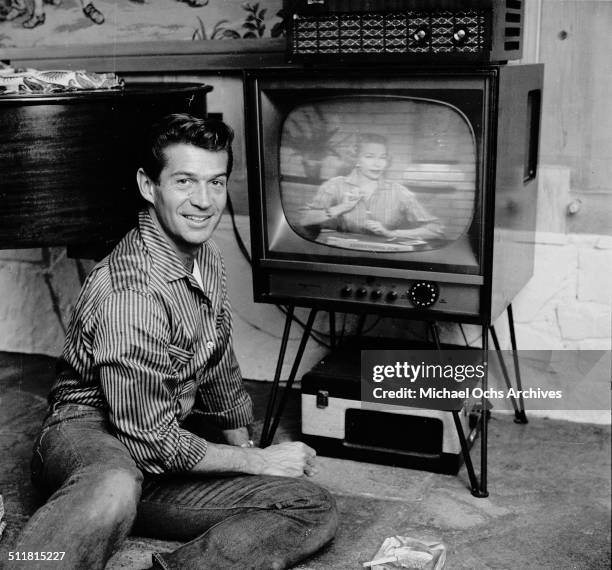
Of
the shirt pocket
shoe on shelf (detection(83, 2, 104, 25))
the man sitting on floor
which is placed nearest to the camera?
the man sitting on floor

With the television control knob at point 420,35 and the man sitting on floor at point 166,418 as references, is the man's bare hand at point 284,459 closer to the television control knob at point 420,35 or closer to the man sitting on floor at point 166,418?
the man sitting on floor at point 166,418

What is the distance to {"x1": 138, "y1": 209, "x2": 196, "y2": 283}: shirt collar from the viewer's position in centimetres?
202

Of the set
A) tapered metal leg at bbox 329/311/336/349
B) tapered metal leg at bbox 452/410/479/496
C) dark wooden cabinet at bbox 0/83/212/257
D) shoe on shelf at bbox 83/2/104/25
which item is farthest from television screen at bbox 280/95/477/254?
shoe on shelf at bbox 83/2/104/25

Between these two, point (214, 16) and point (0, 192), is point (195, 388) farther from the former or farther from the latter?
point (214, 16)

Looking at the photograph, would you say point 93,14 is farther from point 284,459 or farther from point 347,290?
point 284,459

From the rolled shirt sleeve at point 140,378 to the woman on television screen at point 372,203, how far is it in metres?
0.61

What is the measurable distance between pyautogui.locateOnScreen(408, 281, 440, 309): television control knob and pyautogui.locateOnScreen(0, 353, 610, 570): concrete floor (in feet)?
1.74

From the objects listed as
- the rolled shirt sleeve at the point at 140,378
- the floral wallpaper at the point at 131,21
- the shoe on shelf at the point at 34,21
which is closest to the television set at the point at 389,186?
the rolled shirt sleeve at the point at 140,378

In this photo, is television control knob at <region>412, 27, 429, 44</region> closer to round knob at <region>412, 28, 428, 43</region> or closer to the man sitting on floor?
round knob at <region>412, 28, 428, 43</region>

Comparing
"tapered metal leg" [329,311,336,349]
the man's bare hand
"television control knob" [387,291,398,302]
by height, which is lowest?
the man's bare hand

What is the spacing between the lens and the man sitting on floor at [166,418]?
6.12ft

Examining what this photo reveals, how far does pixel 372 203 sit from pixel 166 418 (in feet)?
2.56

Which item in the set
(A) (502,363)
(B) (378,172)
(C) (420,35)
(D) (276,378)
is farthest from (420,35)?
(A) (502,363)

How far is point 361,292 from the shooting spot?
7.73 ft
